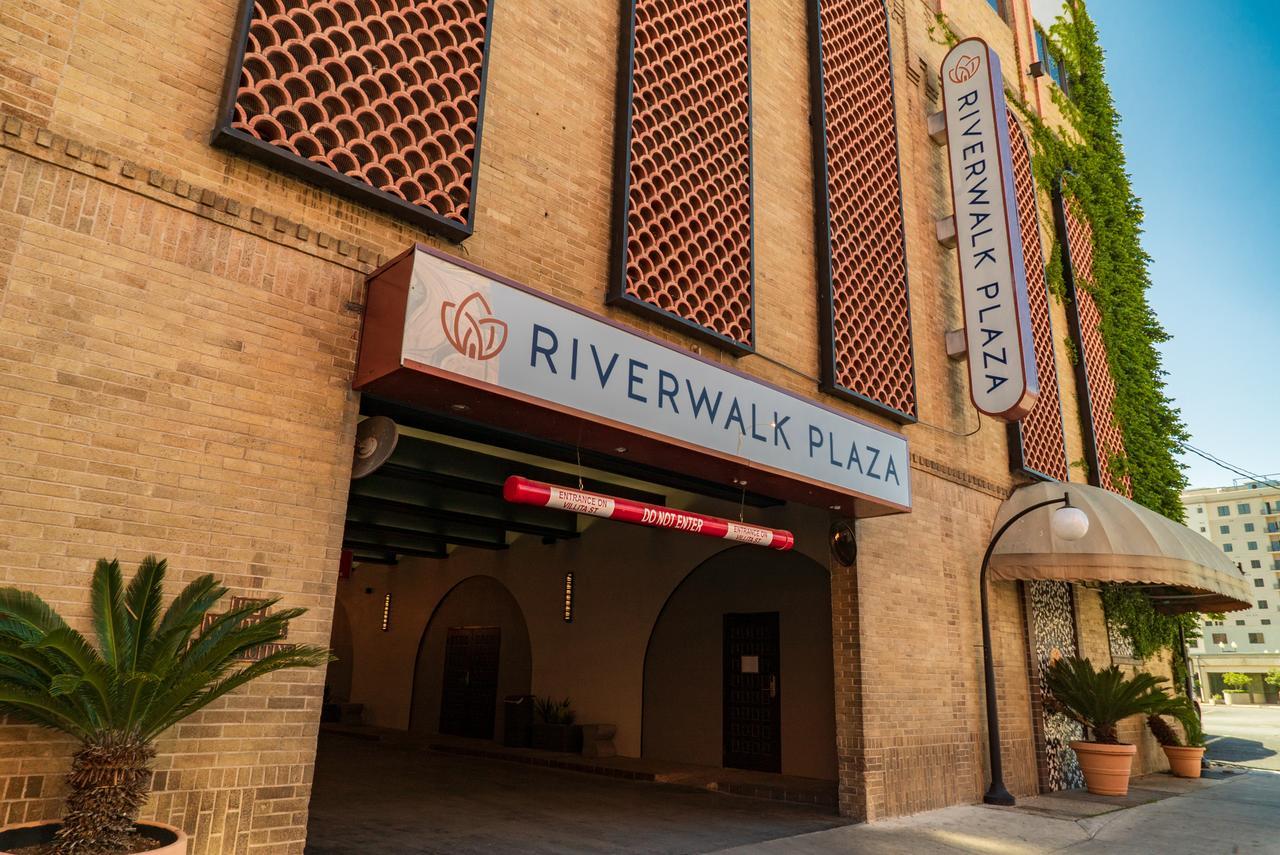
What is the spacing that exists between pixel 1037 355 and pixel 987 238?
3574 millimetres

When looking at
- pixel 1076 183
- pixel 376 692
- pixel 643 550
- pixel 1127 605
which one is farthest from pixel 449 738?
pixel 1076 183

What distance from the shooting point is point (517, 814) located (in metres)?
8.92

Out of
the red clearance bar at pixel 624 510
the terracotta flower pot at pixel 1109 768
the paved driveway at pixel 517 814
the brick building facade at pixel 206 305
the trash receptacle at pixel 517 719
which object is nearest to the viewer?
the brick building facade at pixel 206 305

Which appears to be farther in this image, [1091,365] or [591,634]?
[1091,365]

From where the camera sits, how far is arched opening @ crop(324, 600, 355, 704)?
21406 mm

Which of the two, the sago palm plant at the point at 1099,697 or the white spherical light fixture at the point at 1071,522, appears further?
the sago palm plant at the point at 1099,697

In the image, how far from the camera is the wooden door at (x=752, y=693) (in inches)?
509

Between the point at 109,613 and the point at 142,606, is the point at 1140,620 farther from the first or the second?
the point at 109,613

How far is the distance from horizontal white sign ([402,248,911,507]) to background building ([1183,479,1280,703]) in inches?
3720

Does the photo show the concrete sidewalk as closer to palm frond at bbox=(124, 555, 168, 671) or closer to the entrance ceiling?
the entrance ceiling

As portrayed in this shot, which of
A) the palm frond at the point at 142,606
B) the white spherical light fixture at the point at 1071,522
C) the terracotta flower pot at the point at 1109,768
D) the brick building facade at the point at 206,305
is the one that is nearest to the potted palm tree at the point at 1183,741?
the terracotta flower pot at the point at 1109,768

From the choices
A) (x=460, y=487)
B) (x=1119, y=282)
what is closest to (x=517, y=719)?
(x=460, y=487)

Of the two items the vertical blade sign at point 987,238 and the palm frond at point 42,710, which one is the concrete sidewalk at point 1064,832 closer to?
the vertical blade sign at point 987,238

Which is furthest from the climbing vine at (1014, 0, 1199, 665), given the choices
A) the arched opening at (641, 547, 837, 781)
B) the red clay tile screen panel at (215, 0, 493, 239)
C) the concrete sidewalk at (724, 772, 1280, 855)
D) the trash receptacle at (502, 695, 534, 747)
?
the red clay tile screen panel at (215, 0, 493, 239)
